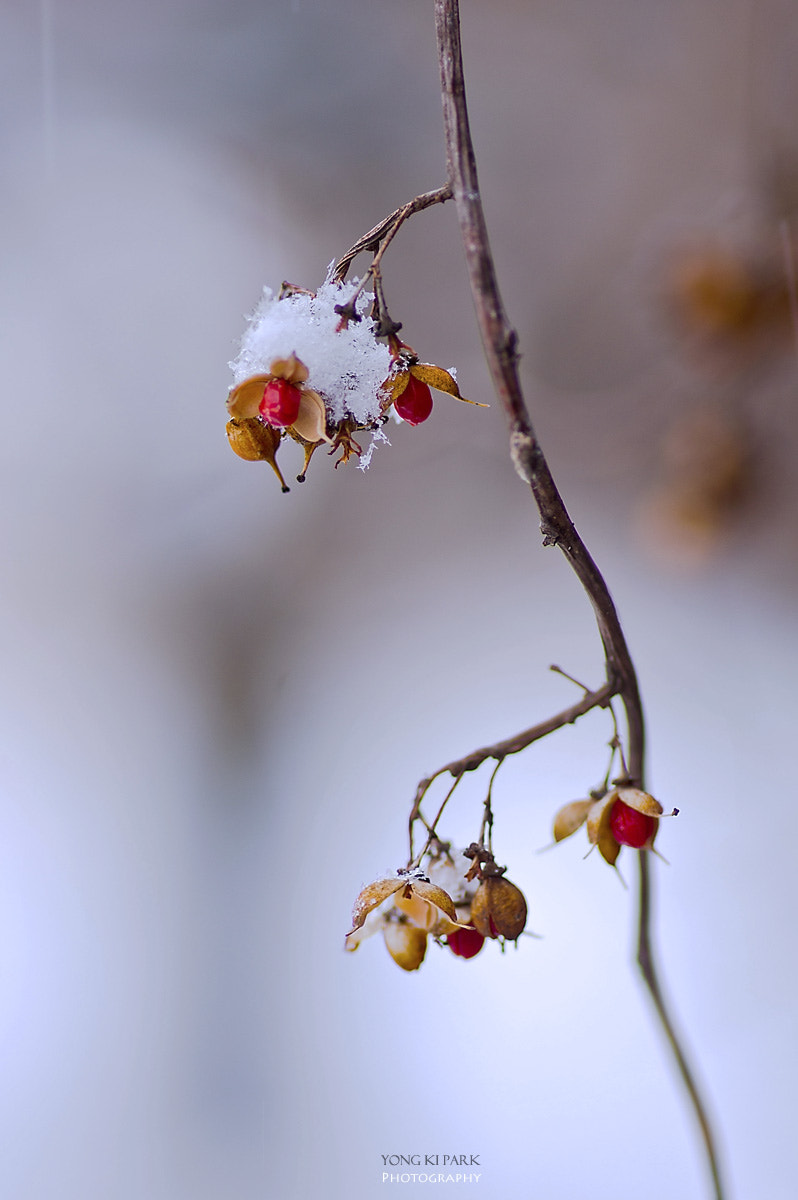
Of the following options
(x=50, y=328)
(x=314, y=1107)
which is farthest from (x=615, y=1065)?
(x=50, y=328)

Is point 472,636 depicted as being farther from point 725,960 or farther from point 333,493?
point 725,960

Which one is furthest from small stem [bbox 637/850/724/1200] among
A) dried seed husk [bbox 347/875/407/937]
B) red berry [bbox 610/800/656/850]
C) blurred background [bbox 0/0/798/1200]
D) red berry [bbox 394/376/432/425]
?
Result: blurred background [bbox 0/0/798/1200]

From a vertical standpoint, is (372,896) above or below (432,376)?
below

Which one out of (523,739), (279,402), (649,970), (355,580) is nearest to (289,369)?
(279,402)

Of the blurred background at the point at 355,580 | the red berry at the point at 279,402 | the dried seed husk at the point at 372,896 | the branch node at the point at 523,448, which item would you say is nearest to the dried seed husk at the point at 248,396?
the red berry at the point at 279,402

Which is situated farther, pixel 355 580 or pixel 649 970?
pixel 355 580

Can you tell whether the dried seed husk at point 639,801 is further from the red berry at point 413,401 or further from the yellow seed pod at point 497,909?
the red berry at point 413,401

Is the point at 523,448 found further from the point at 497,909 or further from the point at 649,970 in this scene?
the point at 649,970
